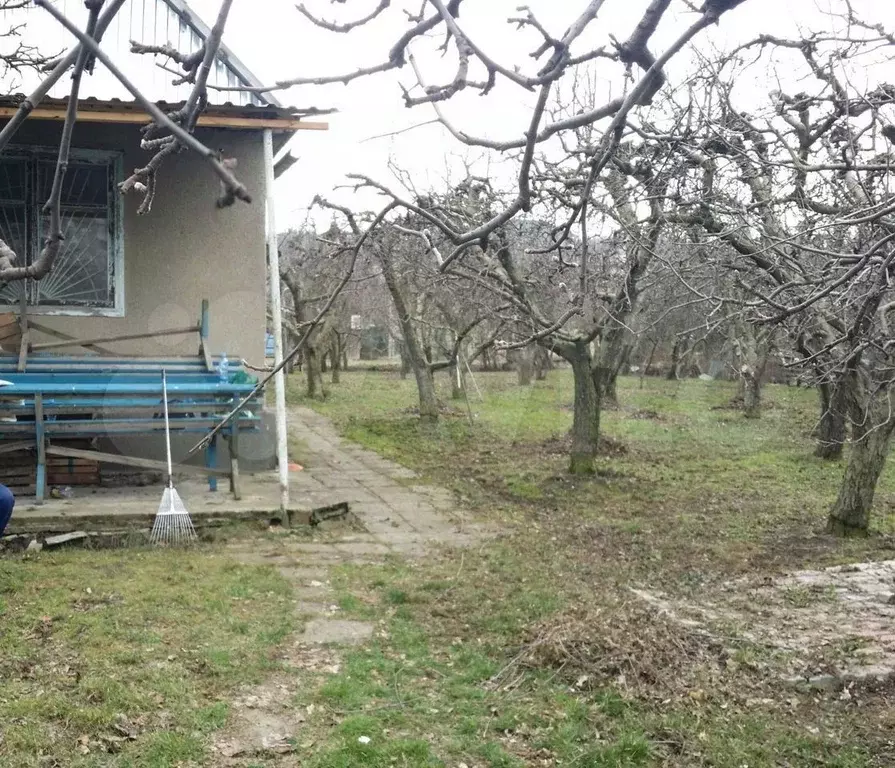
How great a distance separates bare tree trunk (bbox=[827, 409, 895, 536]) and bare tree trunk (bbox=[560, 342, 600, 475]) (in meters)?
3.26

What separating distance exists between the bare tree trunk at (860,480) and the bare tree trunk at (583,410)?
3256 millimetres

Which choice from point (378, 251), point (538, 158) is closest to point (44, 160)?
point (538, 158)

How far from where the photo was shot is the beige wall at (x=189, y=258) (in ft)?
27.8

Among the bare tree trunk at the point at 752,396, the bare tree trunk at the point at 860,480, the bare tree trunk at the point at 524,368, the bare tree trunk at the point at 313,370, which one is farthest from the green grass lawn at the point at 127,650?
the bare tree trunk at the point at 524,368

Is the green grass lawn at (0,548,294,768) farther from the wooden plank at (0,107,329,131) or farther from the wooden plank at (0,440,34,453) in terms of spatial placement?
the wooden plank at (0,107,329,131)

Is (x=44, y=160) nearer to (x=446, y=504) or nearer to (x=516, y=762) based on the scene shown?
(x=446, y=504)

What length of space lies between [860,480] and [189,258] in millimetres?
6765

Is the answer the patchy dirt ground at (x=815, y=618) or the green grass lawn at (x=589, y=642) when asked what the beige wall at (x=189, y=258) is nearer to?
the green grass lawn at (x=589, y=642)

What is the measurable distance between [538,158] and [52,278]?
4.64 meters

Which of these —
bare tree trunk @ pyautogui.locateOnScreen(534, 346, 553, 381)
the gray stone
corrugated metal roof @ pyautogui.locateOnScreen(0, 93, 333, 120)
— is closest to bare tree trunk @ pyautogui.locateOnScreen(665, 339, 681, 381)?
bare tree trunk @ pyautogui.locateOnScreen(534, 346, 553, 381)

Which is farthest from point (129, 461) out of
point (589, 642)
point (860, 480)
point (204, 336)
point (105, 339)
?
point (860, 480)

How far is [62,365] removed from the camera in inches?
307

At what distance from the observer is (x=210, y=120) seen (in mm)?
7164

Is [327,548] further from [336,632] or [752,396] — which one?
[752,396]
